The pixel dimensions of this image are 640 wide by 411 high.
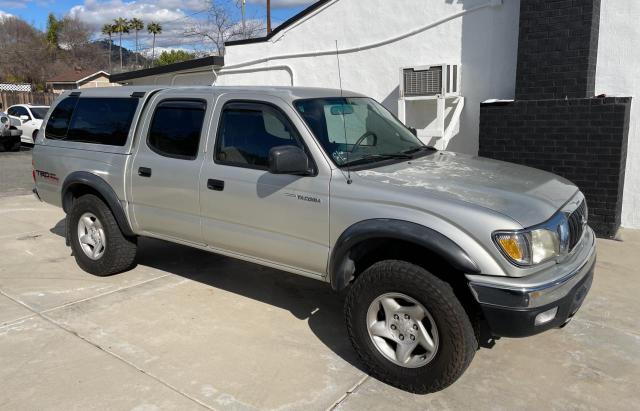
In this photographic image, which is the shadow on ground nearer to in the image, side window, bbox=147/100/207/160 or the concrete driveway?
the concrete driveway

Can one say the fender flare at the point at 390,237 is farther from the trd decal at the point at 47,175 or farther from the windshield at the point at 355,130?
the trd decal at the point at 47,175

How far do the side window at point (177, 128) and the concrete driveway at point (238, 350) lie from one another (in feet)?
4.57

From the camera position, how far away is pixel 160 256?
655 centimetres

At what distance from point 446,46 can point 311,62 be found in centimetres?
276

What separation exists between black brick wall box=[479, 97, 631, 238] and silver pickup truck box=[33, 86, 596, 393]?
3.09 meters

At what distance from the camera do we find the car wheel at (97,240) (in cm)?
547

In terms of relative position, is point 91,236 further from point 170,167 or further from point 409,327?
point 409,327

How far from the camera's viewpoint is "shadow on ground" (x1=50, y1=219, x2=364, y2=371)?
4.46 m

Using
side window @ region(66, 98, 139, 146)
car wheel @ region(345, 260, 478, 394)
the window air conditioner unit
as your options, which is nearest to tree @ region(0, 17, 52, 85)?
the window air conditioner unit

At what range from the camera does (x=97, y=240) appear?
5664 millimetres

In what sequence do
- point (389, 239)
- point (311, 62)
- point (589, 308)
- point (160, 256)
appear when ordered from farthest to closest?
point (311, 62) < point (160, 256) < point (589, 308) < point (389, 239)

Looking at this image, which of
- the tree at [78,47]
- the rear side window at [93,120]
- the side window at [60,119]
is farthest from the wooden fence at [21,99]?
the tree at [78,47]

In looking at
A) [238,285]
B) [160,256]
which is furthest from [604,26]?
[160,256]

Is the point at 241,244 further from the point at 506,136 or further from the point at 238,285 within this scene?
the point at 506,136
